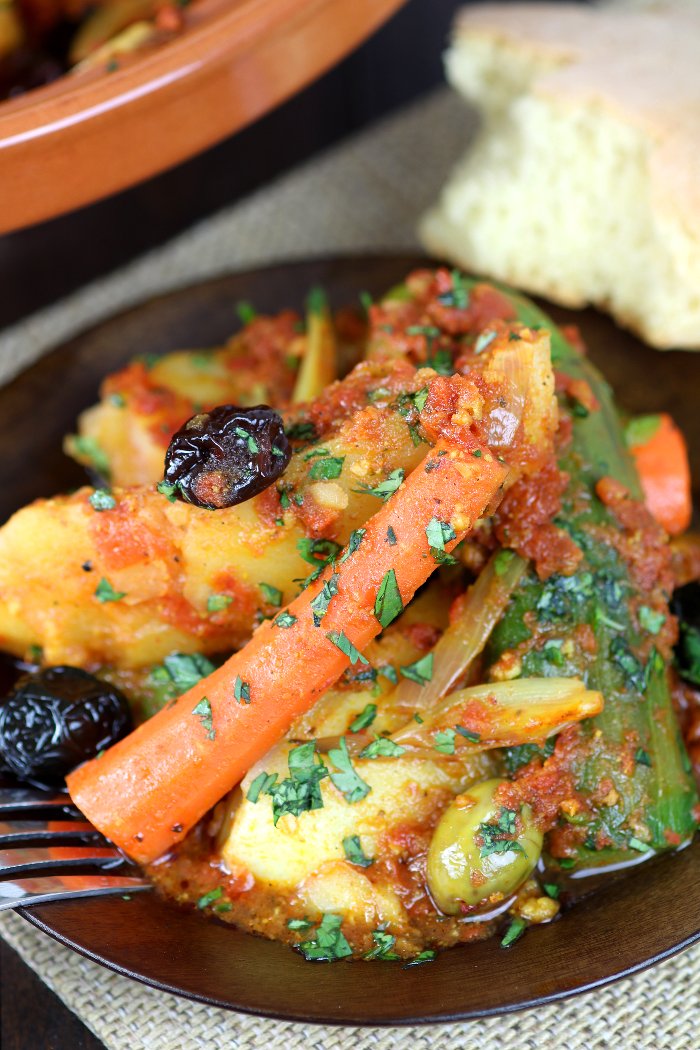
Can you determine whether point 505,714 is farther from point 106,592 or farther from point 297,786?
point 106,592

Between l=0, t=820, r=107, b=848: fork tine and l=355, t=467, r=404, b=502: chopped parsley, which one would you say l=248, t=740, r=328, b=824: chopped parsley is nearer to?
l=0, t=820, r=107, b=848: fork tine

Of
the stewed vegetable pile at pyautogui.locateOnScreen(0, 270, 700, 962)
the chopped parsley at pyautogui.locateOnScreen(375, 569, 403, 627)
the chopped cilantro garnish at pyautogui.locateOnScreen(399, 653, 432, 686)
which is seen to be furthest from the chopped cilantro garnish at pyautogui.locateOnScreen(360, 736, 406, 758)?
the chopped parsley at pyautogui.locateOnScreen(375, 569, 403, 627)

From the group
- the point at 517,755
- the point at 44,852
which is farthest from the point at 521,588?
the point at 44,852

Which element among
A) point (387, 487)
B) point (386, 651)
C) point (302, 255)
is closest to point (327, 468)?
point (387, 487)

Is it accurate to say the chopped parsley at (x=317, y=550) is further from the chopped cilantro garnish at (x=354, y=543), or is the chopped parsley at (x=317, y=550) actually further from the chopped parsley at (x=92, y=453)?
the chopped parsley at (x=92, y=453)

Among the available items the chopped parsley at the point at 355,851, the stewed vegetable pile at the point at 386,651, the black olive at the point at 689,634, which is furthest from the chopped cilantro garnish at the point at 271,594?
the black olive at the point at 689,634

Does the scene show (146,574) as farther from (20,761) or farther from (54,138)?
(54,138)
